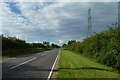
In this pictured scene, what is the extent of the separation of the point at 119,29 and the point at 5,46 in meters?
49.2

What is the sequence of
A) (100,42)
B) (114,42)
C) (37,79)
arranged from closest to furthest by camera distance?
1. (37,79)
2. (114,42)
3. (100,42)

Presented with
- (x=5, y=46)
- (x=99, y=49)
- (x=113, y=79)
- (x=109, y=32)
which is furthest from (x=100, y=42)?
(x=5, y=46)

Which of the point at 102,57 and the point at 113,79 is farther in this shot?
the point at 102,57

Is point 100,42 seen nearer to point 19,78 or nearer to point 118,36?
point 118,36

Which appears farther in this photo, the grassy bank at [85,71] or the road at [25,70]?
the grassy bank at [85,71]

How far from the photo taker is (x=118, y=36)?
25.0m

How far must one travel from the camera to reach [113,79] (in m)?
15.6

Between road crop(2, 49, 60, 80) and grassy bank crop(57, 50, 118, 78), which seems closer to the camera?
road crop(2, 49, 60, 80)

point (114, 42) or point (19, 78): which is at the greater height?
point (114, 42)

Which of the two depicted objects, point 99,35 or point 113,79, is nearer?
point 113,79

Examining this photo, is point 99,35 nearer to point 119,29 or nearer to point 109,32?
point 109,32

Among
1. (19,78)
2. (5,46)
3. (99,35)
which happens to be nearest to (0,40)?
(5,46)

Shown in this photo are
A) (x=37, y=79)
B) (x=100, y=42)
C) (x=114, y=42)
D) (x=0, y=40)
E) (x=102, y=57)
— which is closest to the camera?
Result: (x=37, y=79)

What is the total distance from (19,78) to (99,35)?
19.5 m
